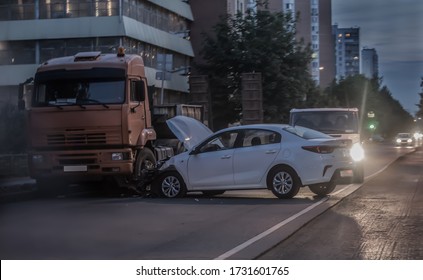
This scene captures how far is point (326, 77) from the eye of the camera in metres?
109

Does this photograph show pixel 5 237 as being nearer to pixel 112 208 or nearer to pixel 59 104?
pixel 112 208

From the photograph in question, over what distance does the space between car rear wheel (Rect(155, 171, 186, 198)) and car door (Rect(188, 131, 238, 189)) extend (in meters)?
0.26

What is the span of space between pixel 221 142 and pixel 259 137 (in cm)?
82

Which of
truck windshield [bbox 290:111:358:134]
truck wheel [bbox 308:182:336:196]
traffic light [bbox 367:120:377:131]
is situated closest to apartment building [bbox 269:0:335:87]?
traffic light [bbox 367:120:377:131]

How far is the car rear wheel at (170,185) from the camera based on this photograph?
12.9m

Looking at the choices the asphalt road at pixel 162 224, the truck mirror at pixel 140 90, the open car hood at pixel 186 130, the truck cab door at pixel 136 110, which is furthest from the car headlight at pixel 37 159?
the open car hood at pixel 186 130

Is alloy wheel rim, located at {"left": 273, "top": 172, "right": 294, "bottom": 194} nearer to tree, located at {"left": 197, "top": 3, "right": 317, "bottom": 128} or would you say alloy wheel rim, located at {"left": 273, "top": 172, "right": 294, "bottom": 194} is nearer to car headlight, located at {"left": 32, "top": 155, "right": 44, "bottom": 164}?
car headlight, located at {"left": 32, "top": 155, "right": 44, "bottom": 164}

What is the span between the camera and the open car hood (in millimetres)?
15219

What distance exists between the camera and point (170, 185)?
1295 centimetres

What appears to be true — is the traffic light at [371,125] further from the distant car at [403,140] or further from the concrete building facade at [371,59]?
the concrete building facade at [371,59]

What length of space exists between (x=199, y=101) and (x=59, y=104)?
11.0 meters

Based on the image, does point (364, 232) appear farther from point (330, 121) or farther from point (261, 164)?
point (330, 121)
